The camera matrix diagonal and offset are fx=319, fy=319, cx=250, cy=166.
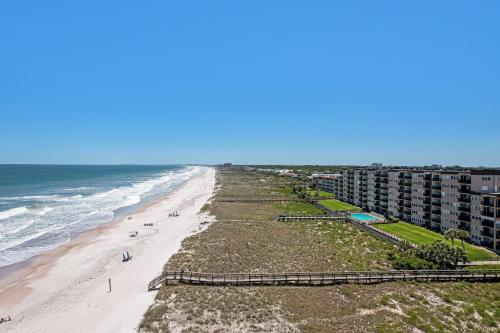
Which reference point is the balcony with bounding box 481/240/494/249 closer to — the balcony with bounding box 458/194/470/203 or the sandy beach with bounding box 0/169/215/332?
the balcony with bounding box 458/194/470/203

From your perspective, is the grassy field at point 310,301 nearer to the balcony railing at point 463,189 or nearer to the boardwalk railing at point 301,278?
the boardwalk railing at point 301,278

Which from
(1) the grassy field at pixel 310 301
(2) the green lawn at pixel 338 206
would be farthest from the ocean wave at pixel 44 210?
(2) the green lawn at pixel 338 206

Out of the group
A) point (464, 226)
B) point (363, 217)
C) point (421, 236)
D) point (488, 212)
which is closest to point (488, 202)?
point (488, 212)

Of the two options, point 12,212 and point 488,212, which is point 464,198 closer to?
point 488,212

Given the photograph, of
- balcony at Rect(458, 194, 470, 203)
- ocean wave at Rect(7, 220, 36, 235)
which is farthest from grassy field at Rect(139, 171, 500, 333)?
ocean wave at Rect(7, 220, 36, 235)

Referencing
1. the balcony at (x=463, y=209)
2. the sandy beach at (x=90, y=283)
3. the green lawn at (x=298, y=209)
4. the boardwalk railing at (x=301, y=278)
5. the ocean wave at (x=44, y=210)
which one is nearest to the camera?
the sandy beach at (x=90, y=283)

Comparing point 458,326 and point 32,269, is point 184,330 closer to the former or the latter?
point 458,326
